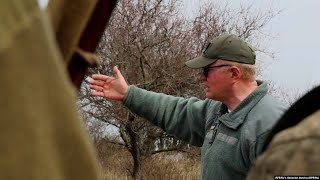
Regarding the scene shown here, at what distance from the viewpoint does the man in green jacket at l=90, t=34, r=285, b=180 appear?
3.13 m

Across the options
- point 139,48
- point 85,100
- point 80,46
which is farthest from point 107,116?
point 80,46

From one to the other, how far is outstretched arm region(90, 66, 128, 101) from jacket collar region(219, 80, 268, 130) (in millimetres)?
887

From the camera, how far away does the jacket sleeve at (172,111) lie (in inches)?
151

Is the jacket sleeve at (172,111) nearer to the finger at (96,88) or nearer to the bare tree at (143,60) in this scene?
the finger at (96,88)

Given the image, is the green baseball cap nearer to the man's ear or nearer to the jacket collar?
the man's ear

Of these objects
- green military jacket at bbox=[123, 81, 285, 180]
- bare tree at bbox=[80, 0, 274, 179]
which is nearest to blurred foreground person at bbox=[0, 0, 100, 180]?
green military jacket at bbox=[123, 81, 285, 180]

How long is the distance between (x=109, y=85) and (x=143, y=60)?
9151 mm

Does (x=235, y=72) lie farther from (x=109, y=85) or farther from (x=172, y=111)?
(x=109, y=85)

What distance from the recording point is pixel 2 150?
51 centimetres

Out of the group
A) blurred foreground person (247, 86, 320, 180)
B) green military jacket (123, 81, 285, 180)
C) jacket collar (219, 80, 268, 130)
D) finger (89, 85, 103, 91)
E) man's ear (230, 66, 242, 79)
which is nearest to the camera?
blurred foreground person (247, 86, 320, 180)

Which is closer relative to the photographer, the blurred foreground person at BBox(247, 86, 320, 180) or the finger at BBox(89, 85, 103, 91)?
the blurred foreground person at BBox(247, 86, 320, 180)

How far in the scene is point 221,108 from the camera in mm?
3578

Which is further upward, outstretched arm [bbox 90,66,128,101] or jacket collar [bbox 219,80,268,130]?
outstretched arm [bbox 90,66,128,101]

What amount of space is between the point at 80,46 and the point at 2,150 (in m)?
0.39
